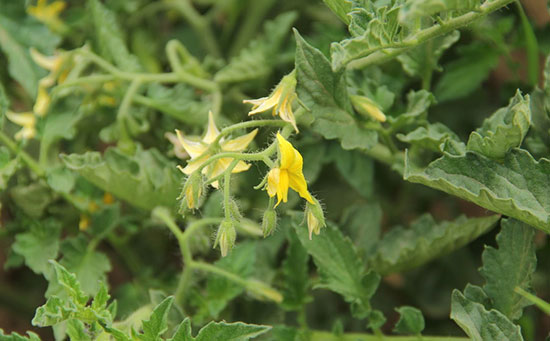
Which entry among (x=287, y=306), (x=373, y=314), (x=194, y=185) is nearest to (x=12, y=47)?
(x=194, y=185)

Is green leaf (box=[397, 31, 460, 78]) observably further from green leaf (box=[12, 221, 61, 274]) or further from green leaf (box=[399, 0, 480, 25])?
green leaf (box=[12, 221, 61, 274])

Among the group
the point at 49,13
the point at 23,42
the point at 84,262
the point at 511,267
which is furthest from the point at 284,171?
the point at 49,13

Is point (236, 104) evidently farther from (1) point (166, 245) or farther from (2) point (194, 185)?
(2) point (194, 185)

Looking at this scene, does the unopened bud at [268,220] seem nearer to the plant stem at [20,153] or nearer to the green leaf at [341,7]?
the green leaf at [341,7]

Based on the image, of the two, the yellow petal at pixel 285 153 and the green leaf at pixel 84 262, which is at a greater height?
the yellow petal at pixel 285 153

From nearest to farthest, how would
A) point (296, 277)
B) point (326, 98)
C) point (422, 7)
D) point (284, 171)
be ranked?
point (422, 7)
point (284, 171)
point (326, 98)
point (296, 277)

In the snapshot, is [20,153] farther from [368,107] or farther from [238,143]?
[368,107]

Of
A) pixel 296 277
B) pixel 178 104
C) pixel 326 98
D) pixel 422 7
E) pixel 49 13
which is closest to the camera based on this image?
pixel 422 7

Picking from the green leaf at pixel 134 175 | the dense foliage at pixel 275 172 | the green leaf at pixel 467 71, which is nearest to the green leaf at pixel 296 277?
the dense foliage at pixel 275 172
